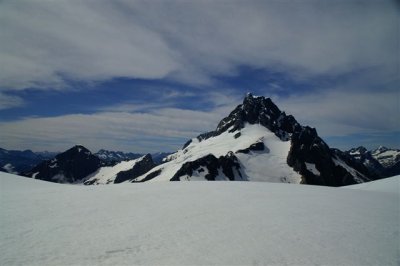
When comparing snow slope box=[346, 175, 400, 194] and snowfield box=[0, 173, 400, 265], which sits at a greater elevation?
snow slope box=[346, 175, 400, 194]

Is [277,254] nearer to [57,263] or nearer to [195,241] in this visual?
[195,241]

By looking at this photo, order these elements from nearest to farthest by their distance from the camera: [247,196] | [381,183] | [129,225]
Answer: [129,225] → [247,196] → [381,183]

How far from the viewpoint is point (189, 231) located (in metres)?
12.1

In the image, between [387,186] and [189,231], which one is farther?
[387,186]

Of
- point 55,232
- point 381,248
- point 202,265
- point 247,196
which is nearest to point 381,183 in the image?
point 247,196

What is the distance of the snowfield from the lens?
956 cm

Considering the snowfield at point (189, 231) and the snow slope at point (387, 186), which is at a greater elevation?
the snow slope at point (387, 186)

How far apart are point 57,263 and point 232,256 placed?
5081mm

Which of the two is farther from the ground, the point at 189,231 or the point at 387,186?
the point at 387,186

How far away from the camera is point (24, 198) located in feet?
57.4

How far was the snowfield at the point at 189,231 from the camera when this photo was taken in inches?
376

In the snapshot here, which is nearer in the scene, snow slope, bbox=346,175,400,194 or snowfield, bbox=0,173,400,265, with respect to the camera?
snowfield, bbox=0,173,400,265

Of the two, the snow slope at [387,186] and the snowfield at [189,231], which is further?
the snow slope at [387,186]

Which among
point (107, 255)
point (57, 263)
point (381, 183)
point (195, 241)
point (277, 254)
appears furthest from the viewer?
point (381, 183)
